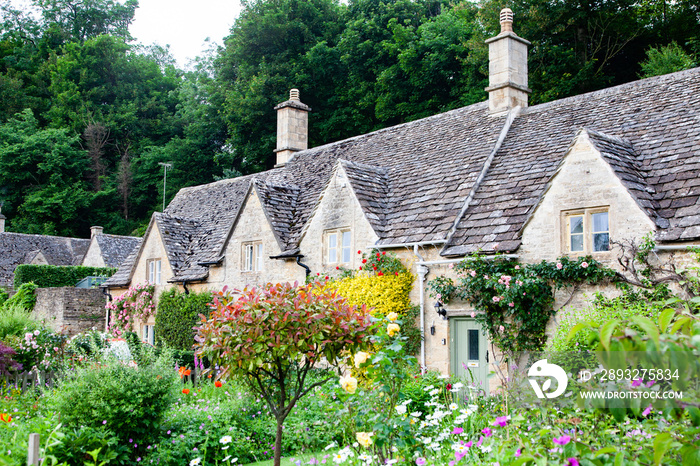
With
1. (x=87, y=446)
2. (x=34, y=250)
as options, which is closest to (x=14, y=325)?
(x=87, y=446)

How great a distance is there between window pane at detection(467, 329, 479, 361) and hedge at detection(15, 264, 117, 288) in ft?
98.2

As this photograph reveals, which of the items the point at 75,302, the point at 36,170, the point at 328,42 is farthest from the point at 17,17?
the point at 75,302

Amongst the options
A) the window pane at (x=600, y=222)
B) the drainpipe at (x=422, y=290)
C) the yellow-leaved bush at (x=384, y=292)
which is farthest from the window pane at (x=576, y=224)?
the yellow-leaved bush at (x=384, y=292)

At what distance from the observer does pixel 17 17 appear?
225ft

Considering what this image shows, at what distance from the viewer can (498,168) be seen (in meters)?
16.2

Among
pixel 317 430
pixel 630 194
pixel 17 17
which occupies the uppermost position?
pixel 17 17

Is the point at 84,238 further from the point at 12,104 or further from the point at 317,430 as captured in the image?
the point at 317,430

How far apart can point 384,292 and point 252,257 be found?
7.01 metres

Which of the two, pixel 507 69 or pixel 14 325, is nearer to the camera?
pixel 14 325

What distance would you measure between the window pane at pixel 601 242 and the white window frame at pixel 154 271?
1812 centimetres

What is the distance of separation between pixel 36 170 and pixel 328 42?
100 feet

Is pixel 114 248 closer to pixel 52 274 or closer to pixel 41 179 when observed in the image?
pixel 52 274

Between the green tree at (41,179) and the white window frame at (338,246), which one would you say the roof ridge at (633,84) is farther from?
the green tree at (41,179)

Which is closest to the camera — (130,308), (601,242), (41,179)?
(601,242)
